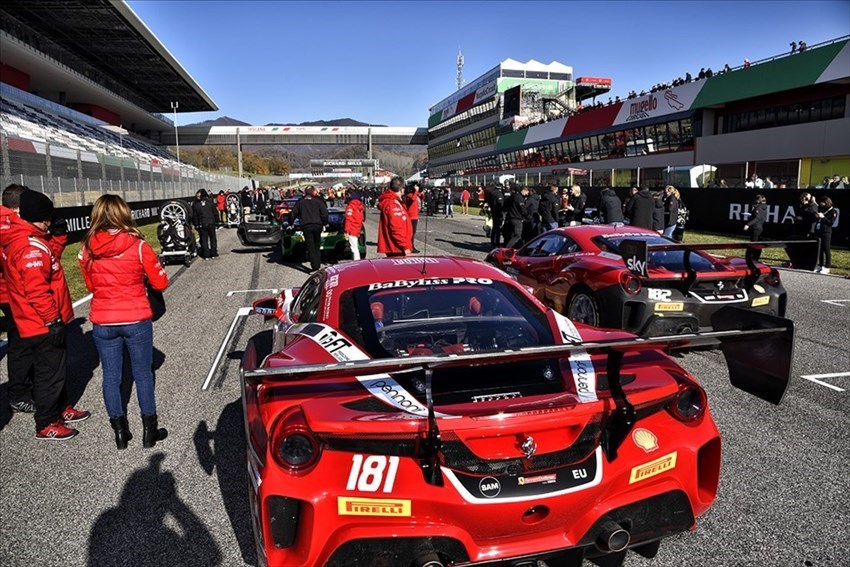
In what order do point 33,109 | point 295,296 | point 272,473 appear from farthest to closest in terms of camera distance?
point 33,109 → point 295,296 → point 272,473

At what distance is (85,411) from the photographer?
4906 millimetres

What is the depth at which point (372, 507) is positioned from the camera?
7.28 ft

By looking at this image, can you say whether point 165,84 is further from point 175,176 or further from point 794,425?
point 794,425

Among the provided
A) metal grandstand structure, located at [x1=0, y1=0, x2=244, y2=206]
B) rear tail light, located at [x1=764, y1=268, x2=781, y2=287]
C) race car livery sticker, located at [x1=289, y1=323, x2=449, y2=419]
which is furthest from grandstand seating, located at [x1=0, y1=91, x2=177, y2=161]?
rear tail light, located at [x1=764, y1=268, x2=781, y2=287]

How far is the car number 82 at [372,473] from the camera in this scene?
2229mm

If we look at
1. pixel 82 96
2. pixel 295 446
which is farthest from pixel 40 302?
pixel 82 96

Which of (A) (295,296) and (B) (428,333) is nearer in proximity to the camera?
(B) (428,333)

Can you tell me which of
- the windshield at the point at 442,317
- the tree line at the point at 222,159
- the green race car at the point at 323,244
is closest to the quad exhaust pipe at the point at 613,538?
the windshield at the point at 442,317

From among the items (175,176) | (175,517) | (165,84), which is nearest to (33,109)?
(175,176)

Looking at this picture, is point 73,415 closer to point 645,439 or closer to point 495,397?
point 495,397

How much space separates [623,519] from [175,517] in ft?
7.62

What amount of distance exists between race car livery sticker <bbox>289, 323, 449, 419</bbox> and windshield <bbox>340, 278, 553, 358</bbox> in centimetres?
9

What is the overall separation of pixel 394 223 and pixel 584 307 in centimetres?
355

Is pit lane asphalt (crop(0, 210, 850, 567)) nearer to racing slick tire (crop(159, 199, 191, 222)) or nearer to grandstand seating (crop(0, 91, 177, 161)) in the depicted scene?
racing slick tire (crop(159, 199, 191, 222))
